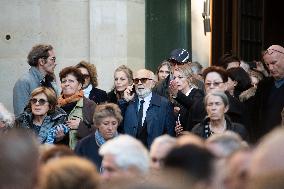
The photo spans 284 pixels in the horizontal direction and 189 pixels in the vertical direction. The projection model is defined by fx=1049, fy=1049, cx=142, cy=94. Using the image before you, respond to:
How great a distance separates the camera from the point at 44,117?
11.5 m

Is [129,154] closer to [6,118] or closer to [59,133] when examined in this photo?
[6,118]

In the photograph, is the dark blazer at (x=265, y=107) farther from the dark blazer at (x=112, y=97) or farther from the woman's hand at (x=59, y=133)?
the woman's hand at (x=59, y=133)

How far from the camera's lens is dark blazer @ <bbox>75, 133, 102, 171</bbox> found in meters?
10.1

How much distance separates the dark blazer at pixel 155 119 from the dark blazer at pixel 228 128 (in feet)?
3.34

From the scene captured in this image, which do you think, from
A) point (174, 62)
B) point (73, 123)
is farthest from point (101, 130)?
point (174, 62)

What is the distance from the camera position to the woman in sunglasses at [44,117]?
1144cm

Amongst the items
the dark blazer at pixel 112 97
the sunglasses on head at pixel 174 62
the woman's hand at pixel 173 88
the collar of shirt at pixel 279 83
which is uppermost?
the sunglasses on head at pixel 174 62

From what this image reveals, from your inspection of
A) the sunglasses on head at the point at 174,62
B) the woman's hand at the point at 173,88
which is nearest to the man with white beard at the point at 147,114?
the woman's hand at the point at 173,88

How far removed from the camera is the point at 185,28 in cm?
1692

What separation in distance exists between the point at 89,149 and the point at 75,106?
5.77 ft

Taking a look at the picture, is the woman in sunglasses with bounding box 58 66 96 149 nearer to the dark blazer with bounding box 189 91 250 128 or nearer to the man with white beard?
the man with white beard

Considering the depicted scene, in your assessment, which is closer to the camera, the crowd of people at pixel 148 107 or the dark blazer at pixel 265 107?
the crowd of people at pixel 148 107

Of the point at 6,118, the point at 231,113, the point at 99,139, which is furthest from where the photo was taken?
the point at 231,113

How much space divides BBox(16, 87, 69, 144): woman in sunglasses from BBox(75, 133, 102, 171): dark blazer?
87cm
